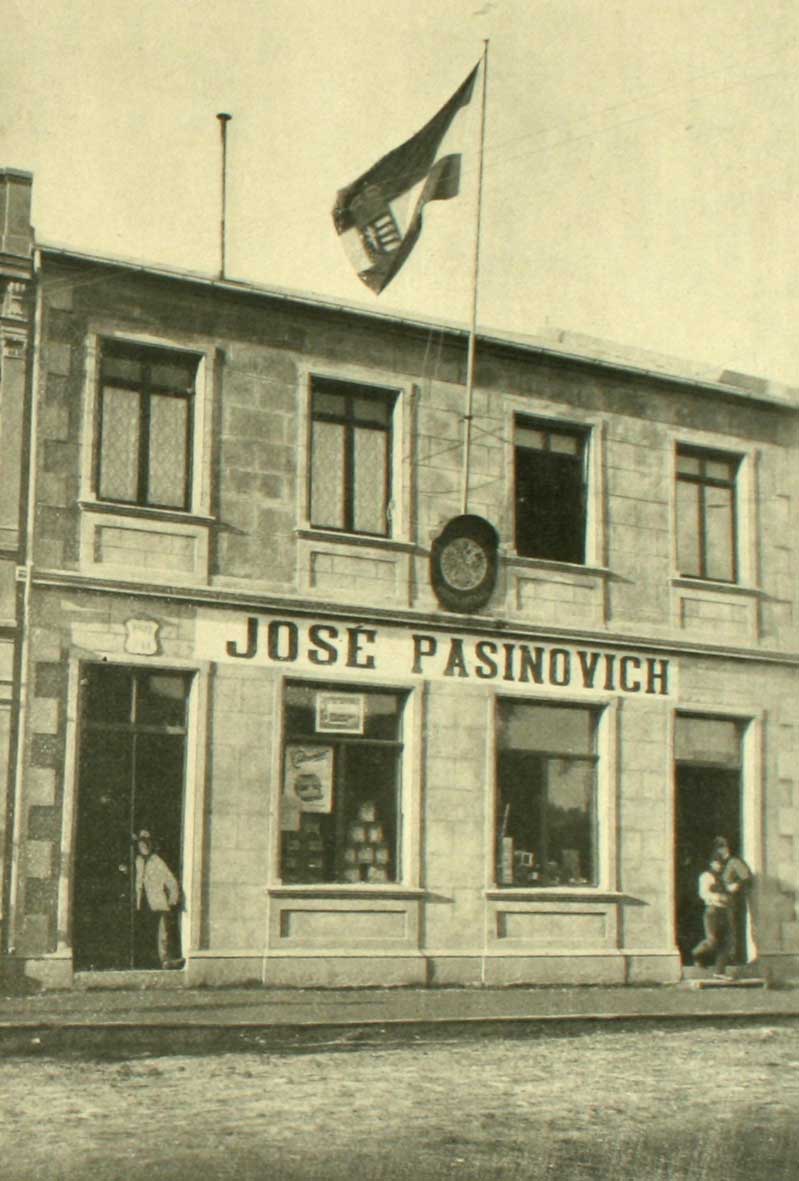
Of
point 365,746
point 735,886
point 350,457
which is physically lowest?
point 735,886

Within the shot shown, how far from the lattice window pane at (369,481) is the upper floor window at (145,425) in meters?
2.05

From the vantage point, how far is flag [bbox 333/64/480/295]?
1623 centimetres

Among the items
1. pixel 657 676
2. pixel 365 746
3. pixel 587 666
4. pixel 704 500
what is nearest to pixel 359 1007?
pixel 365 746

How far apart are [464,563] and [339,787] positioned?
2973 mm

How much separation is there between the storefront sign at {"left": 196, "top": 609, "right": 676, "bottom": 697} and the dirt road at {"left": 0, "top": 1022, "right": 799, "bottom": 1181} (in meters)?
5.32

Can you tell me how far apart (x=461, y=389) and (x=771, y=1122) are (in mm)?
10706

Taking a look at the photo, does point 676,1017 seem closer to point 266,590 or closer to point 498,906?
point 498,906

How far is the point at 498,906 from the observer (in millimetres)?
17469

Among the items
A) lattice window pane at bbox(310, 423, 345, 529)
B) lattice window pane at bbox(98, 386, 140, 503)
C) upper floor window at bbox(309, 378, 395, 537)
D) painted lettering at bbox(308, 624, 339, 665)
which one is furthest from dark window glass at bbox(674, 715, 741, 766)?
lattice window pane at bbox(98, 386, 140, 503)

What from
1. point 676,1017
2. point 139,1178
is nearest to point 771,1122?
point 139,1178

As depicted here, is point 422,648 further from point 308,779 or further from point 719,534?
point 719,534

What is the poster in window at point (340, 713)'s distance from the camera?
664 inches

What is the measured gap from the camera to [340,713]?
1697cm

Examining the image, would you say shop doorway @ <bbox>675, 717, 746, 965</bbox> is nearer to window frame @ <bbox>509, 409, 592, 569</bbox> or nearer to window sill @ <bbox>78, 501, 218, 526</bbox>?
window frame @ <bbox>509, 409, 592, 569</bbox>
